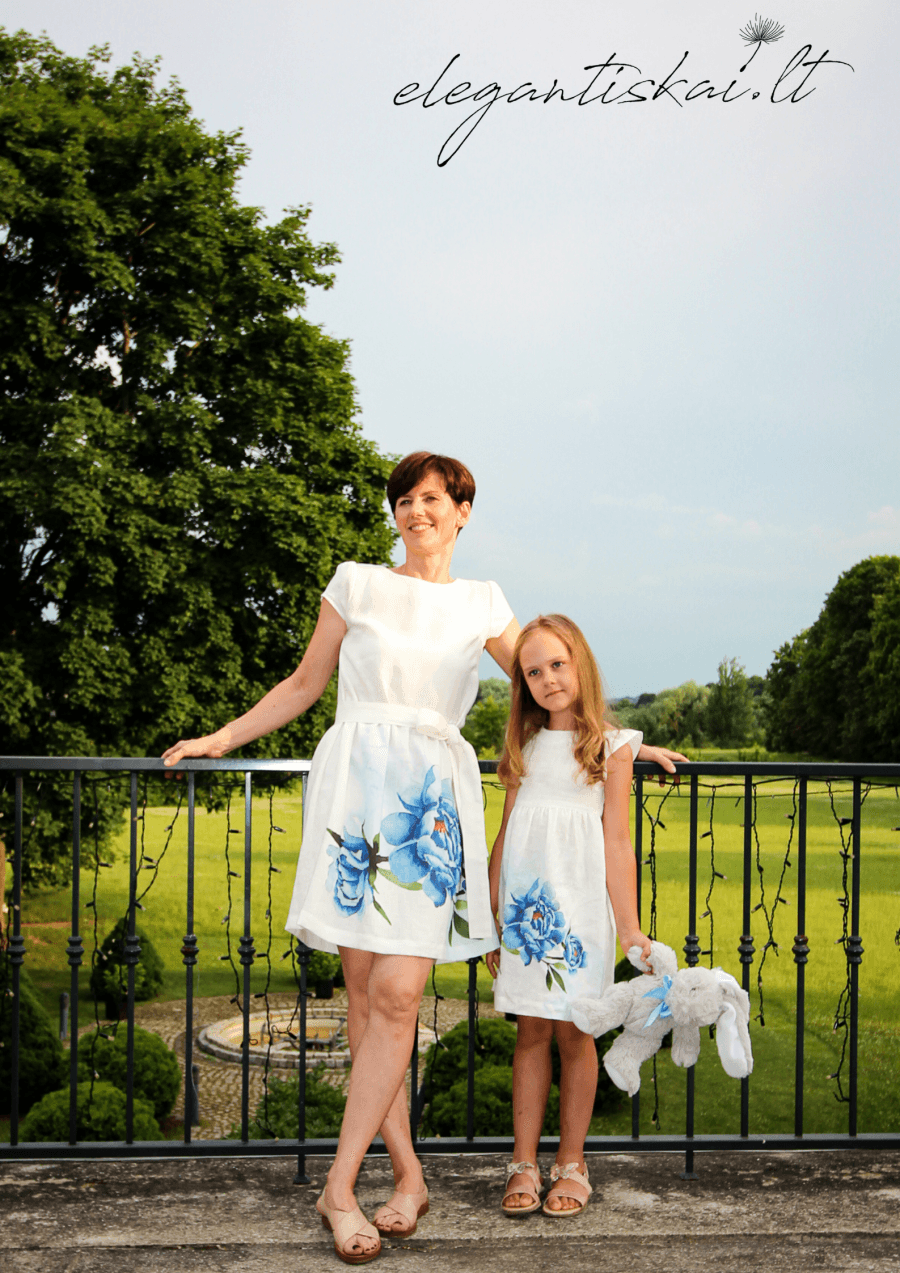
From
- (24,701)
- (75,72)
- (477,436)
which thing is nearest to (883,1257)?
(24,701)

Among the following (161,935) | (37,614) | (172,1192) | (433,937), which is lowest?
(161,935)

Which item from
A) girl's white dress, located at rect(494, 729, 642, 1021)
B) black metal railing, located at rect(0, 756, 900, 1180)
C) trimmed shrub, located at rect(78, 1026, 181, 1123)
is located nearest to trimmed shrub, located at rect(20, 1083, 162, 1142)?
Answer: trimmed shrub, located at rect(78, 1026, 181, 1123)

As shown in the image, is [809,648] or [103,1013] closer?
[103,1013]

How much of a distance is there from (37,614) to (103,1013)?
7.62 meters

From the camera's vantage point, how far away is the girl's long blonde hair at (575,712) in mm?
2311

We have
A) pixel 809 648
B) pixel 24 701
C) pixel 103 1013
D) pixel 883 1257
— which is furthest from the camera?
pixel 809 648

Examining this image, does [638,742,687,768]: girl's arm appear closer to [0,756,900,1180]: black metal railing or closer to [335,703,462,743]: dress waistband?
[0,756,900,1180]: black metal railing

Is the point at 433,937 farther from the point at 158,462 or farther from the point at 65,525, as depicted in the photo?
the point at 158,462

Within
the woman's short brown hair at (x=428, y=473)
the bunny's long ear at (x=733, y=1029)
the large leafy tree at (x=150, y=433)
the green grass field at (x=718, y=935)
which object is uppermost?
the large leafy tree at (x=150, y=433)

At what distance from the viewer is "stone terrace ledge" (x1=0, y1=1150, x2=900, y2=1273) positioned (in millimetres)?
2188

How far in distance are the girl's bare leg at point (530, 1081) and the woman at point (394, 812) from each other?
0.21 metres

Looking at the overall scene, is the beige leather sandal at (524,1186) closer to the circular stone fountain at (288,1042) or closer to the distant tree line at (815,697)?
the circular stone fountain at (288,1042)

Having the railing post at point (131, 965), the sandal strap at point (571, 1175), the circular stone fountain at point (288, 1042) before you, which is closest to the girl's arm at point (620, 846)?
the sandal strap at point (571, 1175)

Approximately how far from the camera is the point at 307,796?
242 centimetres
